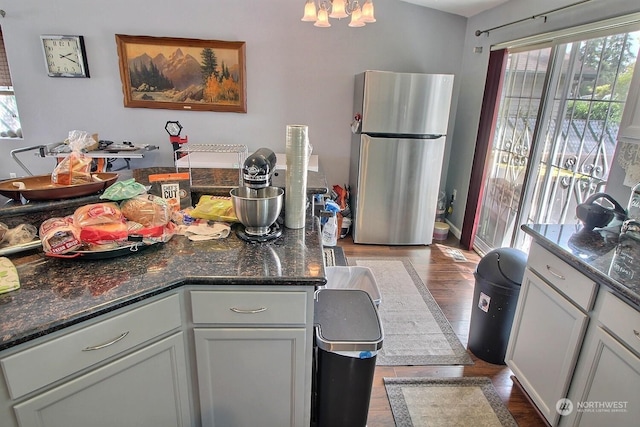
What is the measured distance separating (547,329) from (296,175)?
4.42 feet

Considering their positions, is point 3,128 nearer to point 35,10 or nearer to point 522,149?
point 35,10

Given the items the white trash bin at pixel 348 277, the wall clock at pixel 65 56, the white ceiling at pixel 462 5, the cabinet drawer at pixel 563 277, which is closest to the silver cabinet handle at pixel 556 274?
the cabinet drawer at pixel 563 277

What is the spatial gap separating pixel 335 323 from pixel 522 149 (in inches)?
97.1

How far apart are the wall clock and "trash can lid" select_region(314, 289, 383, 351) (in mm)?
3603

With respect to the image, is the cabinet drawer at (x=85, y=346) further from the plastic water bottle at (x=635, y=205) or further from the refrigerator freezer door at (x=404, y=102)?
the refrigerator freezer door at (x=404, y=102)

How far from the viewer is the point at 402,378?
2.00 meters

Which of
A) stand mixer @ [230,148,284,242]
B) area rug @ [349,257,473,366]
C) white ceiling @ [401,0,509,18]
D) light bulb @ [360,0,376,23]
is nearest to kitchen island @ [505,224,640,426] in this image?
area rug @ [349,257,473,366]

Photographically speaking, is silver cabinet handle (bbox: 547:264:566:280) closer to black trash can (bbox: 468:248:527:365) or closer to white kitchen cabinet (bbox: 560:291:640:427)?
white kitchen cabinet (bbox: 560:291:640:427)

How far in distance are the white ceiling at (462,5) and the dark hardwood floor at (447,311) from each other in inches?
91.1

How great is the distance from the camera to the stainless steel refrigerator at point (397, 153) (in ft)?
10.9

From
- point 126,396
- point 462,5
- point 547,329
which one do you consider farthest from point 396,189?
point 126,396

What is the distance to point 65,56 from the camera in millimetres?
3586

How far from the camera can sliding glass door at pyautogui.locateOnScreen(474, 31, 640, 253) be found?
7.23 feet

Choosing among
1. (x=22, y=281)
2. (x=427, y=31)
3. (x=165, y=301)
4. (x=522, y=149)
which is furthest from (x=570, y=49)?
(x=22, y=281)
